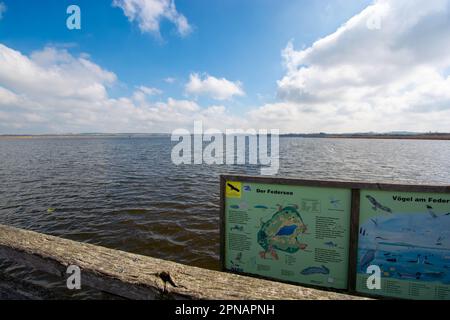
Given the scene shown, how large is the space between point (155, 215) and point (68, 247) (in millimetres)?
8047

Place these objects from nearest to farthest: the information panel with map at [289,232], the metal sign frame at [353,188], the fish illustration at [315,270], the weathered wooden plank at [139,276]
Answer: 1. the weathered wooden plank at [139,276]
2. the metal sign frame at [353,188]
3. the information panel with map at [289,232]
4. the fish illustration at [315,270]

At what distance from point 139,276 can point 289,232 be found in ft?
7.45

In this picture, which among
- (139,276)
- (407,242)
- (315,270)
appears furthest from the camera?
(315,270)

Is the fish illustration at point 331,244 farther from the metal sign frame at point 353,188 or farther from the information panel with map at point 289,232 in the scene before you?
the metal sign frame at point 353,188

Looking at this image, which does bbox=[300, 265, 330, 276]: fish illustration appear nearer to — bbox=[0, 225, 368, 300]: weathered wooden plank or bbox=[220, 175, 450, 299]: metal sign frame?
bbox=[220, 175, 450, 299]: metal sign frame

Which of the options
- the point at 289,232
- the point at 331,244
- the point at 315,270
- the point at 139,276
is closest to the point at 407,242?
the point at 331,244

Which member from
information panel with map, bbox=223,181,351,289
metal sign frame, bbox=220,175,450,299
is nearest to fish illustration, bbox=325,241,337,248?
information panel with map, bbox=223,181,351,289

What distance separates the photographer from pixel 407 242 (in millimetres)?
3012

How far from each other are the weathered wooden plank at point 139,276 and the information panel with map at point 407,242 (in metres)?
1.66

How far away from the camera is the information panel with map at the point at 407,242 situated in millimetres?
2895

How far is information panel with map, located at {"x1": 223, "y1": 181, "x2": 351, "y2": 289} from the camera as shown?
327cm

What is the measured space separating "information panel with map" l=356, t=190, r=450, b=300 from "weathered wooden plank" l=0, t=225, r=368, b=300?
1.66 m

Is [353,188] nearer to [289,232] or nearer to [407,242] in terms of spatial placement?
[407,242]

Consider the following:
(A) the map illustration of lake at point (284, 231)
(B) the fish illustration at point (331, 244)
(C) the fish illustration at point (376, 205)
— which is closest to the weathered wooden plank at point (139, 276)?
(A) the map illustration of lake at point (284, 231)
